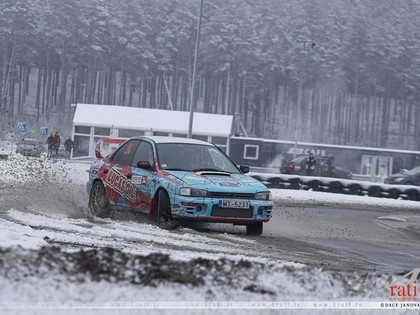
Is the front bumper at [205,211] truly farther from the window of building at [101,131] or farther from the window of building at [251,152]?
the window of building at [251,152]

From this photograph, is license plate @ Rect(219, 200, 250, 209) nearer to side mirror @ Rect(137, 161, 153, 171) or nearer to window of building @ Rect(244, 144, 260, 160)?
side mirror @ Rect(137, 161, 153, 171)

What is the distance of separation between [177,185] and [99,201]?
218 centimetres

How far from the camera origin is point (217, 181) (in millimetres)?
11445

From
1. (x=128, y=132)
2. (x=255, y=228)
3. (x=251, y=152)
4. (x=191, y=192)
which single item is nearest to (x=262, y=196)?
(x=255, y=228)

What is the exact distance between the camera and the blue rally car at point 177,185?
36.6 feet

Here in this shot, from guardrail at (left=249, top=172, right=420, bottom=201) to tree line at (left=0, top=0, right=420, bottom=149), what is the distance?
6250 centimetres

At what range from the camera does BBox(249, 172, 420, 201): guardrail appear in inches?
1093

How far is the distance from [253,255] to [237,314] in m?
4.09

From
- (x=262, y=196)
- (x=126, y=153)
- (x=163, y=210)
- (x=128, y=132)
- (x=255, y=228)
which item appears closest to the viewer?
(x=163, y=210)

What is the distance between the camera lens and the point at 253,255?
338 inches

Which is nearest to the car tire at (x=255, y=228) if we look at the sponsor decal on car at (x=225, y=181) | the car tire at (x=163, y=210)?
the sponsor decal on car at (x=225, y=181)

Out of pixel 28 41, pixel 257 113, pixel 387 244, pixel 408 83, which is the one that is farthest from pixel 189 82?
pixel 387 244

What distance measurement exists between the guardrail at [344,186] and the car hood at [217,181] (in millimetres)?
16600

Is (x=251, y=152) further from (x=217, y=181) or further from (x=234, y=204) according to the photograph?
(x=234, y=204)
